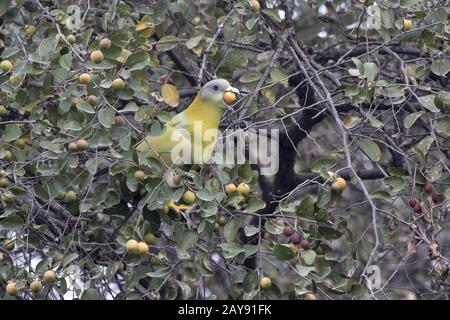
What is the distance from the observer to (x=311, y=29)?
4.30 meters

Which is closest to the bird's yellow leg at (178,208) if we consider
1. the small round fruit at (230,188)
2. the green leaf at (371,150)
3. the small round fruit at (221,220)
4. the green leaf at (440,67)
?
the small round fruit at (221,220)

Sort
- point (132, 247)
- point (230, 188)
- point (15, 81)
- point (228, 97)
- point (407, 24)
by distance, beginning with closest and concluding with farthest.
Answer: point (132, 247)
point (230, 188)
point (15, 81)
point (407, 24)
point (228, 97)

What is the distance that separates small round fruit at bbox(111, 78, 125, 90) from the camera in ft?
9.55

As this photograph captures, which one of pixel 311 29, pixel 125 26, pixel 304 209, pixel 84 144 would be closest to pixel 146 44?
pixel 125 26

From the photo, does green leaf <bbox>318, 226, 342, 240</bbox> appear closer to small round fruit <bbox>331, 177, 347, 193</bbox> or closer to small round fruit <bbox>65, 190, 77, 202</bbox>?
small round fruit <bbox>331, 177, 347, 193</bbox>

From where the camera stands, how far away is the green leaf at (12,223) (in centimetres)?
288

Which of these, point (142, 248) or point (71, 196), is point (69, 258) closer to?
point (142, 248)

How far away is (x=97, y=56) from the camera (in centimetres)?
288

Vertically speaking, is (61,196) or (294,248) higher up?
(294,248)

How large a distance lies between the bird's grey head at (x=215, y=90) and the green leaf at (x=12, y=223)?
1018mm

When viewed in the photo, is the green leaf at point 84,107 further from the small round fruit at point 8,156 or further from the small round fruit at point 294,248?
the small round fruit at point 294,248

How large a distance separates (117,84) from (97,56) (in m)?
0.12

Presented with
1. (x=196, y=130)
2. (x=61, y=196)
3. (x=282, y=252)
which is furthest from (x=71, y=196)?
(x=282, y=252)

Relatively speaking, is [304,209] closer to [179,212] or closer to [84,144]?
[179,212]
